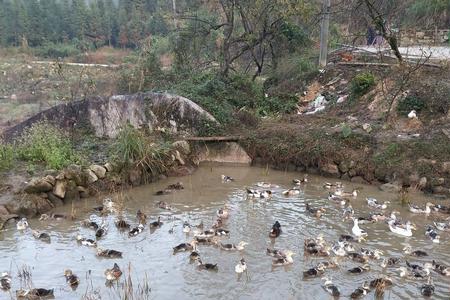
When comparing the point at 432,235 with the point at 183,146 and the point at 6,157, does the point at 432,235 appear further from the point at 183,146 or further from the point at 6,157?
the point at 6,157

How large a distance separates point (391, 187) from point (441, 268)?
5.72 m

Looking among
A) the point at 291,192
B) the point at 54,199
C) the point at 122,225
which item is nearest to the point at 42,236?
the point at 122,225

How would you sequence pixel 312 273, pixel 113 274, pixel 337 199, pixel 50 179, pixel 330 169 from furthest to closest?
pixel 330 169
pixel 337 199
pixel 50 179
pixel 312 273
pixel 113 274

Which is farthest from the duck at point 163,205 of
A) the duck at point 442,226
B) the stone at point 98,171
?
the duck at point 442,226

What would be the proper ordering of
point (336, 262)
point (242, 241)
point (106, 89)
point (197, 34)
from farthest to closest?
point (106, 89)
point (197, 34)
point (242, 241)
point (336, 262)

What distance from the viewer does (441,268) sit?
34.3 feet

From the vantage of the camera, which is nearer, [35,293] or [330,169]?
[35,293]

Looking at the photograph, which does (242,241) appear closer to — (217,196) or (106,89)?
(217,196)

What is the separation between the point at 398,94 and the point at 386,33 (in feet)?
7.85

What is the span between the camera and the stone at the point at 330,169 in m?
17.5

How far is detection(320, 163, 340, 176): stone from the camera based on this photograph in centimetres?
1755

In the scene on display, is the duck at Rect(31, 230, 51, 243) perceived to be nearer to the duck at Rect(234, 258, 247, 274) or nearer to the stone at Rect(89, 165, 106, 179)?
the stone at Rect(89, 165, 106, 179)

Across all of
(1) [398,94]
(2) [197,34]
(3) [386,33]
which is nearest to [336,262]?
(1) [398,94]

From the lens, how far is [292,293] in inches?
380
